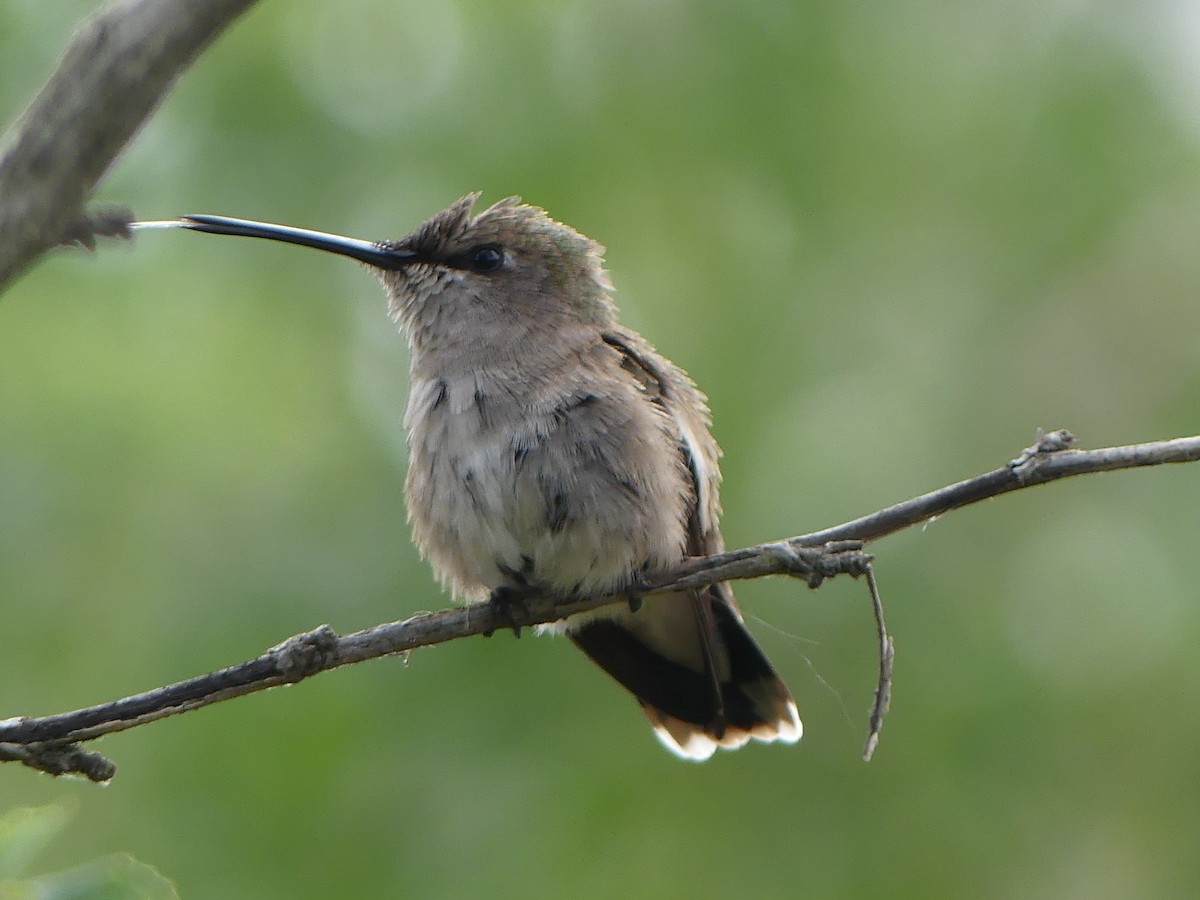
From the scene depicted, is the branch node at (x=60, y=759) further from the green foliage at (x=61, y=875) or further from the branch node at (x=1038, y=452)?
the branch node at (x=1038, y=452)

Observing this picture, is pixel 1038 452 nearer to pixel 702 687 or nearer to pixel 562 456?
pixel 562 456

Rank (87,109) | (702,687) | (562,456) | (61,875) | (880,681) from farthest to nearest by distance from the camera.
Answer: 1. (702,687)
2. (562,456)
3. (880,681)
4. (61,875)
5. (87,109)

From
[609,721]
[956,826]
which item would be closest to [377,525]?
[609,721]

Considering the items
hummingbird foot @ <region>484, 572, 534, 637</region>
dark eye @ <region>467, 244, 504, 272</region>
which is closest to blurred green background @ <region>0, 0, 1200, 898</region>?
dark eye @ <region>467, 244, 504, 272</region>

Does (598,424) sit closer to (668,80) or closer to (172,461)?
(172,461)

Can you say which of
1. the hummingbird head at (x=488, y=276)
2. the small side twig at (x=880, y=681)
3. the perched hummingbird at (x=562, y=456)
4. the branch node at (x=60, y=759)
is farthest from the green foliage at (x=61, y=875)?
the hummingbird head at (x=488, y=276)

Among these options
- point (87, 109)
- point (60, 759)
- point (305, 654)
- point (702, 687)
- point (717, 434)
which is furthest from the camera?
point (717, 434)

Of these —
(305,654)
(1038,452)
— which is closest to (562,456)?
(305,654)

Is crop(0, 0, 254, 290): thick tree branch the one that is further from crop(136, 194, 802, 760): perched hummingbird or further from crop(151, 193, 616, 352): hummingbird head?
crop(151, 193, 616, 352): hummingbird head
